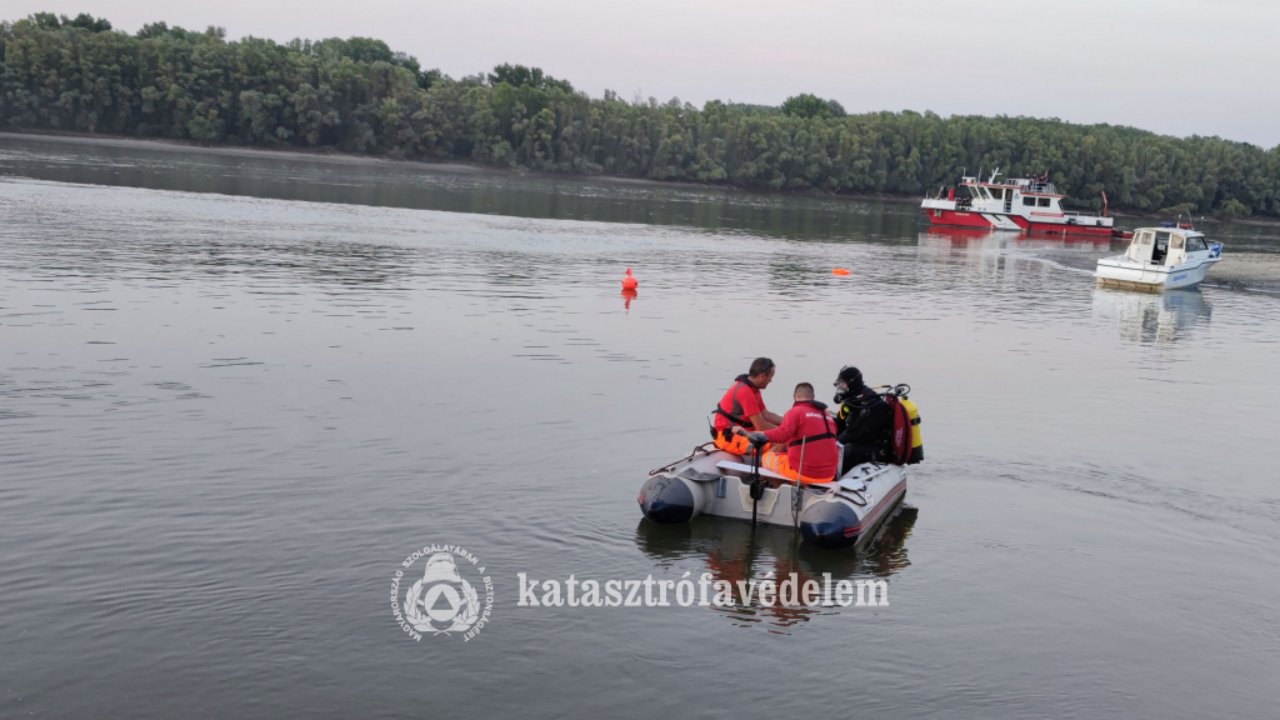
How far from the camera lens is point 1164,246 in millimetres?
49406

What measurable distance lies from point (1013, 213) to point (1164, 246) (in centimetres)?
3348

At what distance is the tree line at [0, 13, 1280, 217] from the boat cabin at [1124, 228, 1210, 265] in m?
88.9

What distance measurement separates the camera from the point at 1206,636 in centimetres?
1201

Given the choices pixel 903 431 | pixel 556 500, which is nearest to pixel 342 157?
pixel 556 500

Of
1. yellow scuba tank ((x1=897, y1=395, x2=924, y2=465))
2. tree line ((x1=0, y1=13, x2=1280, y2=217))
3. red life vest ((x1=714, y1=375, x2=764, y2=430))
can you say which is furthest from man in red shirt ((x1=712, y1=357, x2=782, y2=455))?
tree line ((x1=0, y1=13, x2=1280, y2=217))

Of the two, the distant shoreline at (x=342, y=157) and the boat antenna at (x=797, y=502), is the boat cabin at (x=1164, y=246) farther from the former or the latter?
the distant shoreline at (x=342, y=157)

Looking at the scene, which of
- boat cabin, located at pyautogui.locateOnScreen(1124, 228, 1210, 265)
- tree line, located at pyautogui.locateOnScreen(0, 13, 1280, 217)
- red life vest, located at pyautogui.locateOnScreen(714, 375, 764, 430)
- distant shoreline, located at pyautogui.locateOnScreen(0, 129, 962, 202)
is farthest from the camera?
tree line, located at pyautogui.locateOnScreen(0, 13, 1280, 217)

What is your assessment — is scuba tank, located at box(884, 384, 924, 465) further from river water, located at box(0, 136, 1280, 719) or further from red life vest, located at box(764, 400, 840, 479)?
red life vest, located at box(764, 400, 840, 479)

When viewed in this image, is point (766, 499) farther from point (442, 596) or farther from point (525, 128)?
point (525, 128)

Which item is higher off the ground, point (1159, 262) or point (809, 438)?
point (1159, 262)

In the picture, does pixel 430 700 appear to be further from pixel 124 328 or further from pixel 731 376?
pixel 124 328

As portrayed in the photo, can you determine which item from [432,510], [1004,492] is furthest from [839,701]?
[1004,492]

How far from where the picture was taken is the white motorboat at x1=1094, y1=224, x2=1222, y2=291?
4681 cm

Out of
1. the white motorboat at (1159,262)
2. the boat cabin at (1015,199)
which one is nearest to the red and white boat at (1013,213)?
the boat cabin at (1015,199)
